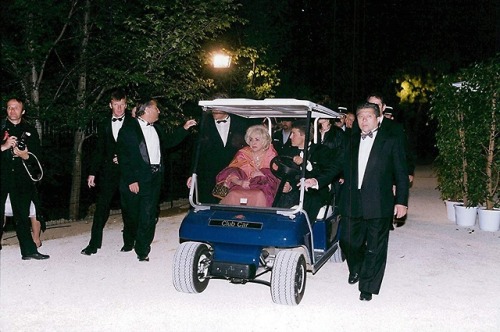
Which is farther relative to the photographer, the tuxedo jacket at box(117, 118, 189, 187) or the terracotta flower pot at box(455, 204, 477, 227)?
the terracotta flower pot at box(455, 204, 477, 227)

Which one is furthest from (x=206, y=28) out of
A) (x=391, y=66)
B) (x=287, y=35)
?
(x=391, y=66)

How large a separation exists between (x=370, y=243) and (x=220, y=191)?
1.47m

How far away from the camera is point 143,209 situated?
6141 millimetres

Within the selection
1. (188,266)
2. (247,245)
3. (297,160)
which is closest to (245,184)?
(297,160)

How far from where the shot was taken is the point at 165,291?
5117mm

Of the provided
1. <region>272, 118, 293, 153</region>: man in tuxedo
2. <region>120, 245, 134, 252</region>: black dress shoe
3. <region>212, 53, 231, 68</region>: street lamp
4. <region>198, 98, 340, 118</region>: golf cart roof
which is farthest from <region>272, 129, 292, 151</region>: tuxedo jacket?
<region>212, 53, 231, 68</region>: street lamp

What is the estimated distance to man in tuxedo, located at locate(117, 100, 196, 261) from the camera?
610cm

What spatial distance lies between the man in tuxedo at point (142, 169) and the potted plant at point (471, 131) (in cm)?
450

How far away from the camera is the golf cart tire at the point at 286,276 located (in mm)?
4492

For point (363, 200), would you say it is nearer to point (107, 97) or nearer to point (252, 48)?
point (107, 97)

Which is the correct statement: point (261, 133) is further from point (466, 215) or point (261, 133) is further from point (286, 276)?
point (466, 215)

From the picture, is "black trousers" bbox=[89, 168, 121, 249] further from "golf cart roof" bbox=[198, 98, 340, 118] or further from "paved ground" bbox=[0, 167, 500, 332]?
"golf cart roof" bbox=[198, 98, 340, 118]

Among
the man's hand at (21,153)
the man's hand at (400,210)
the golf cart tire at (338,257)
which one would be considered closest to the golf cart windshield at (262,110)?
the man's hand at (400,210)

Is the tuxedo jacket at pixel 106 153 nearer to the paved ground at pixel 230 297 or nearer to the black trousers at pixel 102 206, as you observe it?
the black trousers at pixel 102 206
